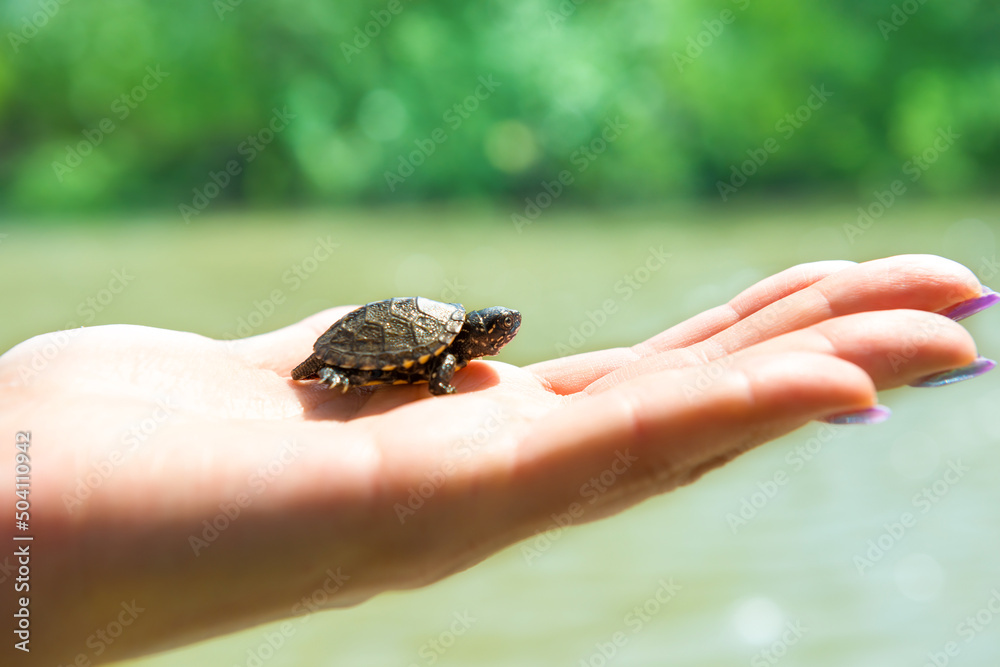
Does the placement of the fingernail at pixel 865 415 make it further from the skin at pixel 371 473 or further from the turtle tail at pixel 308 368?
the turtle tail at pixel 308 368

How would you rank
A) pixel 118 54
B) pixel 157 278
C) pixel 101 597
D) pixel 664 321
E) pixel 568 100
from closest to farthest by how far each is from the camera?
pixel 101 597 < pixel 664 321 < pixel 157 278 < pixel 568 100 < pixel 118 54

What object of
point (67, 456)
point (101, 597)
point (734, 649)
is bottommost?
point (734, 649)

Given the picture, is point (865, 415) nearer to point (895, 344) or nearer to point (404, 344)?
point (895, 344)

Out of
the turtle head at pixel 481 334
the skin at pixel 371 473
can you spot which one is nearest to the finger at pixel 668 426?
the skin at pixel 371 473

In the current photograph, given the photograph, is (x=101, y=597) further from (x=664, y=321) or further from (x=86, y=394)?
(x=664, y=321)

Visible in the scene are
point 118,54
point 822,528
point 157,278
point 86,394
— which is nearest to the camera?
point 86,394

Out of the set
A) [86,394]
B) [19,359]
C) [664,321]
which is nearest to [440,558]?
[86,394]
